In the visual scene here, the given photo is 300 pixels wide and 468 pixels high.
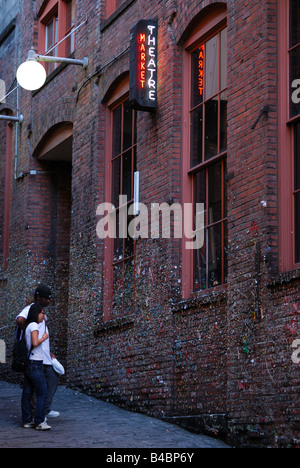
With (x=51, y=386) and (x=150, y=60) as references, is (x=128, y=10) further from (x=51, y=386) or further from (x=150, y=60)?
(x=51, y=386)

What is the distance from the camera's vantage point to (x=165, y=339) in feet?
37.6

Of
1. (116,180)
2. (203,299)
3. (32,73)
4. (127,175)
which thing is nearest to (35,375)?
(203,299)

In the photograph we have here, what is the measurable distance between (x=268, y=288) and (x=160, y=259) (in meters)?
2.79

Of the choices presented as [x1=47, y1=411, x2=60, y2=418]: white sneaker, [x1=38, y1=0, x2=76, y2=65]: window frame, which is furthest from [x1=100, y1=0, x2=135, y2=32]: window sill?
[x1=47, y1=411, x2=60, y2=418]: white sneaker

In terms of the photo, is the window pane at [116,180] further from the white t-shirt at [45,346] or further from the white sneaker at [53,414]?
the white sneaker at [53,414]

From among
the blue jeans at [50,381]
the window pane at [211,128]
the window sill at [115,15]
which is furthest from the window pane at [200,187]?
the window sill at [115,15]

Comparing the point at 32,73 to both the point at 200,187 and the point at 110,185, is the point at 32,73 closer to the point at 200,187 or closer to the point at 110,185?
the point at 110,185

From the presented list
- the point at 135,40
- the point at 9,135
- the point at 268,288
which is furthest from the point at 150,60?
the point at 9,135

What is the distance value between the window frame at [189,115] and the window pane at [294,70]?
1657 mm

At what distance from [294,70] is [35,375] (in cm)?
459

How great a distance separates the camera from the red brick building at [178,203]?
9.40 meters

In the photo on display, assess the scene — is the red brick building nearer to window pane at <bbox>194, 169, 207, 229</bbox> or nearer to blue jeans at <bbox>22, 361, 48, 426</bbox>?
window pane at <bbox>194, 169, 207, 229</bbox>

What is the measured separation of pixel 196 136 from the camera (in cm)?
1162

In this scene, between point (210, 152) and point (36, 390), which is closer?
point (36, 390)
